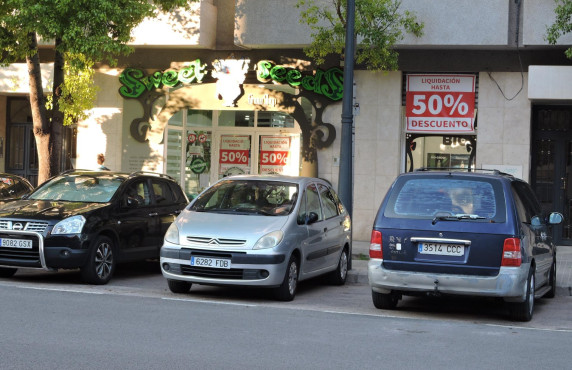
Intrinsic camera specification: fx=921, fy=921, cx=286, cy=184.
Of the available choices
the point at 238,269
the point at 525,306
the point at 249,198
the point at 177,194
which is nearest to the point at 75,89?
the point at 177,194

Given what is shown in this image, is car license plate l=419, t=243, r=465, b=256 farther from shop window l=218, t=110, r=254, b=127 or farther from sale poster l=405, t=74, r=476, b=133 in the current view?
shop window l=218, t=110, r=254, b=127

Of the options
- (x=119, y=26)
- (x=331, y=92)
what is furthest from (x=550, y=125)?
(x=119, y=26)

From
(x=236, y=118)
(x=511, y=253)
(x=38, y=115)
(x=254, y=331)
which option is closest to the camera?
(x=254, y=331)

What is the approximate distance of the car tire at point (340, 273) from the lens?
13742 mm

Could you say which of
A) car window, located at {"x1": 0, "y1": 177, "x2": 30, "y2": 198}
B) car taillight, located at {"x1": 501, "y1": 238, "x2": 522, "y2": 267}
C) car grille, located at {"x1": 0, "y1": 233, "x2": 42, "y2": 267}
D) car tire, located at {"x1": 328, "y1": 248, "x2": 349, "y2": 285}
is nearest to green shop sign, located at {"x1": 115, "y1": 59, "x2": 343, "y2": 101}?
car window, located at {"x1": 0, "y1": 177, "x2": 30, "y2": 198}

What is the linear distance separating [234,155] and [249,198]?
31.2 ft

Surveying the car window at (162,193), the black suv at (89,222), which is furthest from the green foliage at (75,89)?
the black suv at (89,222)

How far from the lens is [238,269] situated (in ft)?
36.7

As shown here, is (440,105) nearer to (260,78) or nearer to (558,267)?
(260,78)

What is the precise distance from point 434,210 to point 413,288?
90 cm

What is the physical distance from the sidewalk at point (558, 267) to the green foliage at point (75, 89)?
618cm

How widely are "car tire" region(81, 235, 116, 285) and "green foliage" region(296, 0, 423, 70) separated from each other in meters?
6.44

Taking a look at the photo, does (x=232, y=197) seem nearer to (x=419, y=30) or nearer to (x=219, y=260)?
(x=219, y=260)

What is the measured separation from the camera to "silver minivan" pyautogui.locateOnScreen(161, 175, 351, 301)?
36.8 feet
